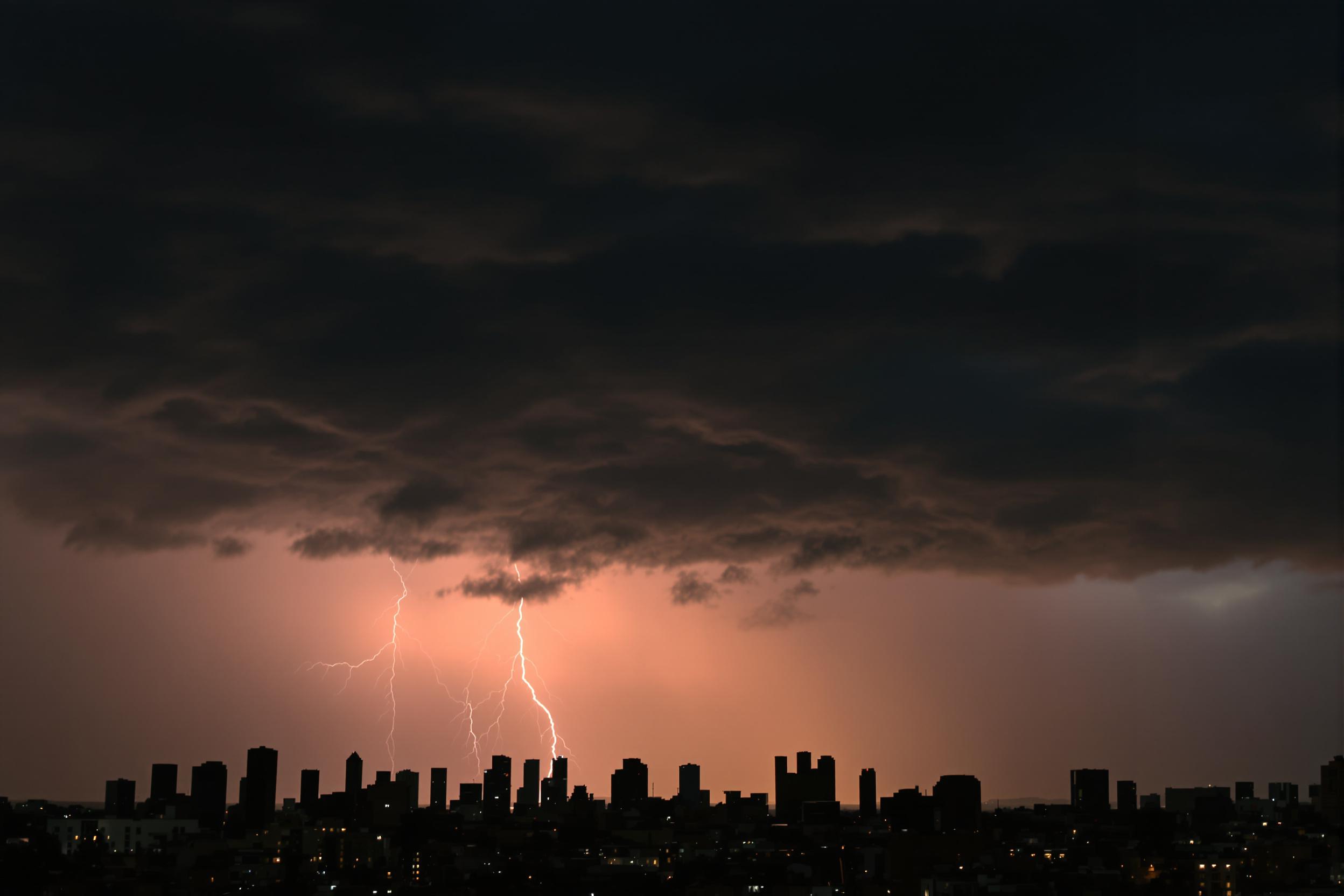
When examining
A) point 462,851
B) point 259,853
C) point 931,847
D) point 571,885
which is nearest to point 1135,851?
point 931,847

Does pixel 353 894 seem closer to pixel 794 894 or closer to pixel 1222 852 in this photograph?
pixel 794 894

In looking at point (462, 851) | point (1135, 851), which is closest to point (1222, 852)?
point (1135, 851)

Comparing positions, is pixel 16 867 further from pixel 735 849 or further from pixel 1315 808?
pixel 1315 808

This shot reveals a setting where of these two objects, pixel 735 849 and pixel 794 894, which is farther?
pixel 735 849

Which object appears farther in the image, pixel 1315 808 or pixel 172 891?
pixel 1315 808

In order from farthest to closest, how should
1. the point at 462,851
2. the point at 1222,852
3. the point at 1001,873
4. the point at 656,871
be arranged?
the point at 462,851 → the point at 656,871 → the point at 1222,852 → the point at 1001,873

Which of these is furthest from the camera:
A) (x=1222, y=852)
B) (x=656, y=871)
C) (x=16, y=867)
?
(x=656, y=871)
